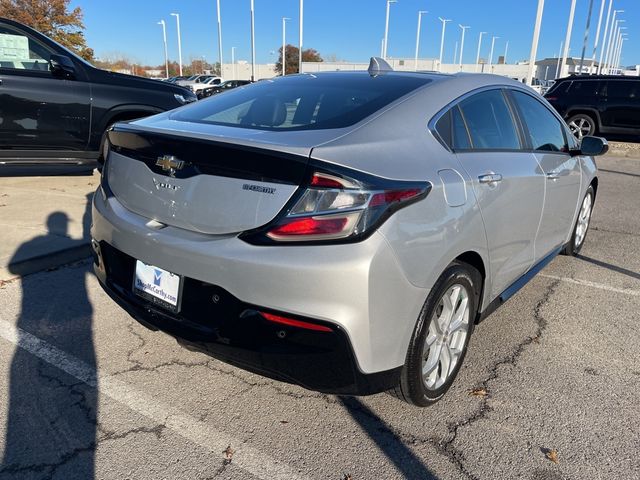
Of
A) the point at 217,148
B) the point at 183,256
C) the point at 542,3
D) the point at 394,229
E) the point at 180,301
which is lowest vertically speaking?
the point at 180,301

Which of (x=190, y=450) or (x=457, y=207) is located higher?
(x=457, y=207)

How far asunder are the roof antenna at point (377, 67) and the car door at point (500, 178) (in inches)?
27.1

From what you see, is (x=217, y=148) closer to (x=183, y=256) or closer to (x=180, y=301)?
(x=183, y=256)

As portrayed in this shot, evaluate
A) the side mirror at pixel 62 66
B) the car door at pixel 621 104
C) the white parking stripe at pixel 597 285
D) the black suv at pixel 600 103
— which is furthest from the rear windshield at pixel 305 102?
the car door at pixel 621 104

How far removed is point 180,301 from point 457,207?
1306 millimetres

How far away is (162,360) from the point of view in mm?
2988

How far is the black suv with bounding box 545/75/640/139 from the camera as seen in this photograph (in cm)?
Result: 1310

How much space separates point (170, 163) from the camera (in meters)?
2.27

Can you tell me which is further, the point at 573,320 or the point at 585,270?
the point at 585,270

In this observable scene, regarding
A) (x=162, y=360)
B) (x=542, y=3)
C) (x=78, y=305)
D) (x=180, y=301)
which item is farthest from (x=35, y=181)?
(x=542, y=3)

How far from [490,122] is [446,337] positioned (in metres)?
1.30

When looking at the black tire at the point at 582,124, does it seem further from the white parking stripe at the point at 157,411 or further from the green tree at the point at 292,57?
the green tree at the point at 292,57

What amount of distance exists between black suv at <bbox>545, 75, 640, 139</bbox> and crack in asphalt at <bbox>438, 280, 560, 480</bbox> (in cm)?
1117

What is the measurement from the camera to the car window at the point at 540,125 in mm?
3507
